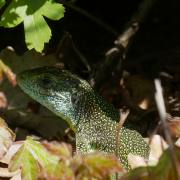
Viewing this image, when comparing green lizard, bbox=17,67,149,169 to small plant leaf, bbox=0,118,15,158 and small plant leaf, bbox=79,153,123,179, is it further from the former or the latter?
small plant leaf, bbox=79,153,123,179

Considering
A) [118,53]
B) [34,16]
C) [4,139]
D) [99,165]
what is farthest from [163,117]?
[118,53]

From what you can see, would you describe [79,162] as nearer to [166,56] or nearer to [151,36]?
[166,56]

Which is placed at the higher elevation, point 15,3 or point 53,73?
point 15,3

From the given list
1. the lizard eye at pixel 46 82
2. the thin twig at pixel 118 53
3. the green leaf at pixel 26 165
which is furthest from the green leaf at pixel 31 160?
the thin twig at pixel 118 53

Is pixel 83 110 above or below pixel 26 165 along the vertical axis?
above

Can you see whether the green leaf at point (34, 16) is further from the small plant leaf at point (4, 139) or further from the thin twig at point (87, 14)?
the thin twig at point (87, 14)

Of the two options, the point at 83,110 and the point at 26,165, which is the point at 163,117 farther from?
the point at 83,110

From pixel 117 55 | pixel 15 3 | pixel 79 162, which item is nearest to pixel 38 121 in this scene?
pixel 117 55
